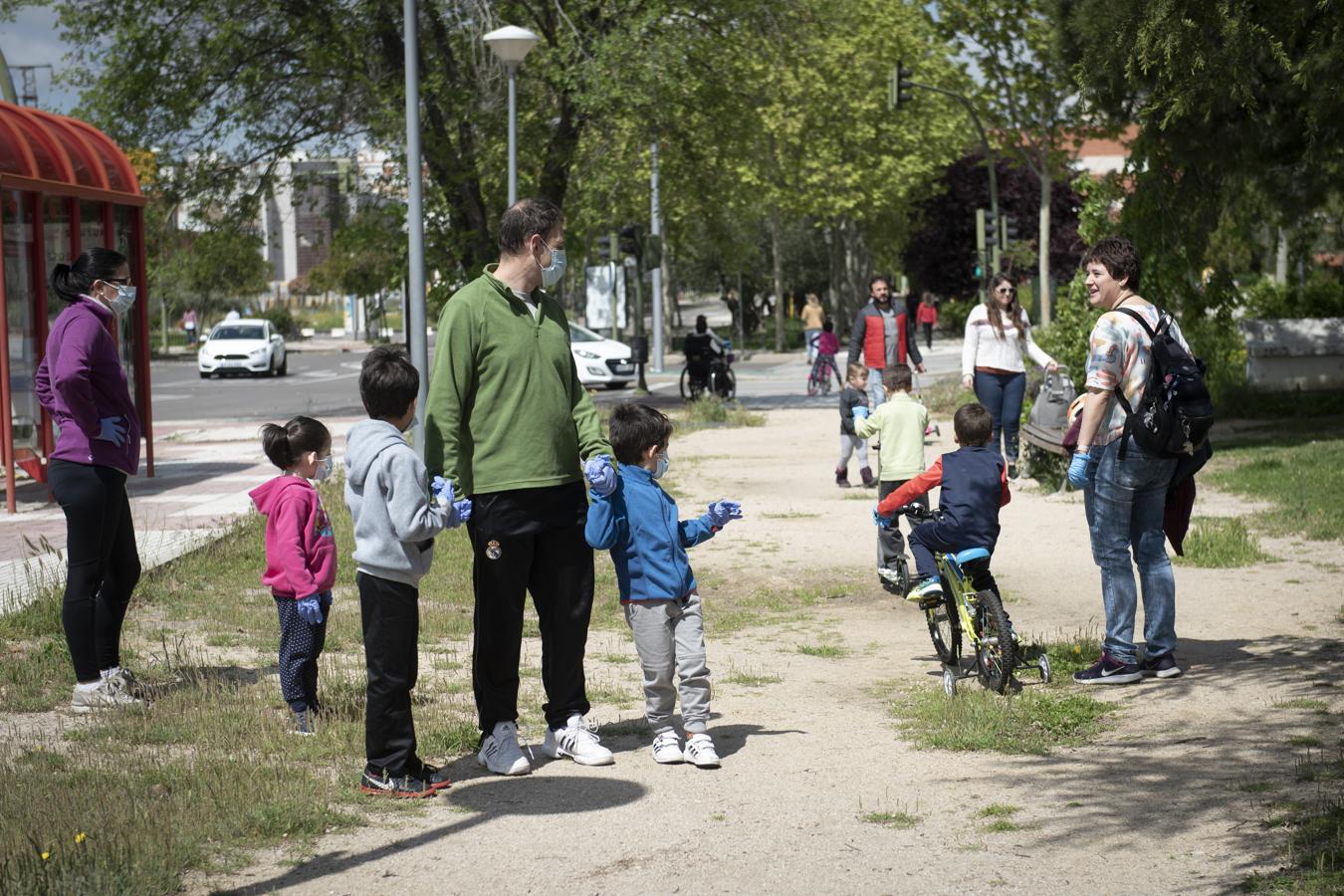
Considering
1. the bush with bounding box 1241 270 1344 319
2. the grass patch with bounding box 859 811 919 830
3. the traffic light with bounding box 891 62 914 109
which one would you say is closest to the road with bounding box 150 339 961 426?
the traffic light with bounding box 891 62 914 109

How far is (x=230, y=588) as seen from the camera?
32.4 ft

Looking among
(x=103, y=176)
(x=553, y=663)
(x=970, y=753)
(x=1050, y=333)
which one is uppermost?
(x=103, y=176)

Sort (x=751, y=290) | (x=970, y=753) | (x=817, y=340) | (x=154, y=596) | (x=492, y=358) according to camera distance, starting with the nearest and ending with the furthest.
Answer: (x=492, y=358), (x=970, y=753), (x=154, y=596), (x=817, y=340), (x=751, y=290)

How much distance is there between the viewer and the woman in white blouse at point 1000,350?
40.9 feet

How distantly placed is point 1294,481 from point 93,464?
9822 millimetres

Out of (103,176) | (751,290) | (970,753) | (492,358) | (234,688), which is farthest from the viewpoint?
(751,290)

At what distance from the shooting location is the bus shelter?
13.7 m

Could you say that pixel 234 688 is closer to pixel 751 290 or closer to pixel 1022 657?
pixel 1022 657

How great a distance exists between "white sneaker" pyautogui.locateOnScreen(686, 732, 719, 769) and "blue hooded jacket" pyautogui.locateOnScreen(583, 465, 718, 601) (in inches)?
19.5

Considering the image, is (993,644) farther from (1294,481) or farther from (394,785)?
(1294,481)

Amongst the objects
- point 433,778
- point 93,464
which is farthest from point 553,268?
point 93,464

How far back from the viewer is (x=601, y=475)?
5.55m

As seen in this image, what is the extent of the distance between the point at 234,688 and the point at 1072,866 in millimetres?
3828

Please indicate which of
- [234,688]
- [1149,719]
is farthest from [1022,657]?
[234,688]
